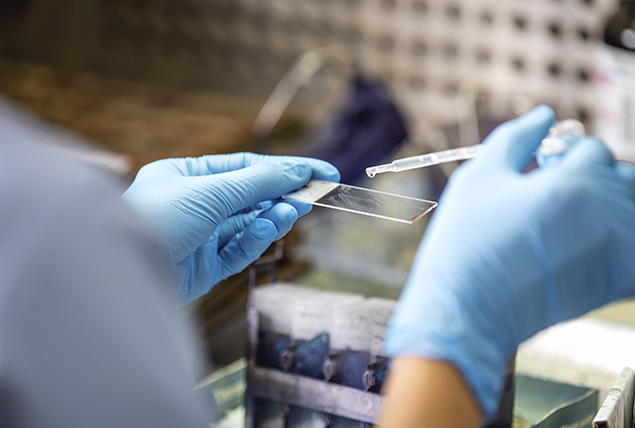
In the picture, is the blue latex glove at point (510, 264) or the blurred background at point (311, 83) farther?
the blurred background at point (311, 83)

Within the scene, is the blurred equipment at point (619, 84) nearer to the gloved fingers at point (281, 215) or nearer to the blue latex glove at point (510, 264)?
the blue latex glove at point (510, 264)

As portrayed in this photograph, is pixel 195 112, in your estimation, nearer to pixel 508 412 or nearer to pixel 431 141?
pixel 431 141

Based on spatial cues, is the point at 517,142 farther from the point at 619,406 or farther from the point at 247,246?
the point at 247,246

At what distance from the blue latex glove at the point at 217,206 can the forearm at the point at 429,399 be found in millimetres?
349

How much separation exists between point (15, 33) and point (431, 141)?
2.17 metres

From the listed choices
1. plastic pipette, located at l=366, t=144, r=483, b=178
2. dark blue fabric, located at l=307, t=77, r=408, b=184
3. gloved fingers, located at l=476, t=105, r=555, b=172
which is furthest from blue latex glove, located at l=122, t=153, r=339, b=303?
dark blue fabric, located at l=307, t=77, r=408, b=184

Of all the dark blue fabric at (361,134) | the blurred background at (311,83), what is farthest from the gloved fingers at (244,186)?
the dark blue fabric at (361,134)

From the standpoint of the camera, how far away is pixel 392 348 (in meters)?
0.55

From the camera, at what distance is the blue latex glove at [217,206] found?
0.74 meters

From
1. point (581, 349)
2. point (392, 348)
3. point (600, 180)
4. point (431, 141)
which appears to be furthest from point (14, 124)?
point (431, 141)

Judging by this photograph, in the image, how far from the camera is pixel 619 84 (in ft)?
4.02

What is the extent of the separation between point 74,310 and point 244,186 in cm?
44

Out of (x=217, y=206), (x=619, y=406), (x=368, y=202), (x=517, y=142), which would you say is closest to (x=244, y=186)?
(x=217, y=206)

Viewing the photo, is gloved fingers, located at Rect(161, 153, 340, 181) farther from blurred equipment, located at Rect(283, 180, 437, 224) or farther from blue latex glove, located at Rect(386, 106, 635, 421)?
blue latex glove, located at Rect(386, 106, 635, 421)
